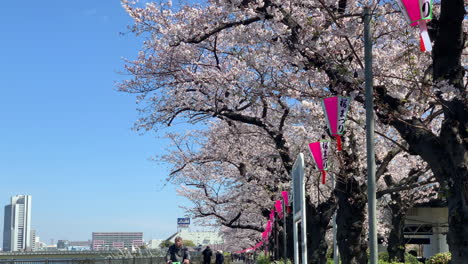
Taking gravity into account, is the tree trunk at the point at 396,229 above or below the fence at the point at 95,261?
above

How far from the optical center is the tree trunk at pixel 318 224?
607 inches

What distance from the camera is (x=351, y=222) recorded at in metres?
12.0

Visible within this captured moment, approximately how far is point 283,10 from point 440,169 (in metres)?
4.08

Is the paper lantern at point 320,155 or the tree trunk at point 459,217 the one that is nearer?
the tree trunk at point 459,217

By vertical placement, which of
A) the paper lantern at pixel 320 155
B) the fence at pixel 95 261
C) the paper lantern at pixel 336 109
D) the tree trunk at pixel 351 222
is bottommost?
the fence at pixel 95 261

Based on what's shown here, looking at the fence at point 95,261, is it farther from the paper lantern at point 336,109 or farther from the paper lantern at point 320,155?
the paper lantern at point 336,109

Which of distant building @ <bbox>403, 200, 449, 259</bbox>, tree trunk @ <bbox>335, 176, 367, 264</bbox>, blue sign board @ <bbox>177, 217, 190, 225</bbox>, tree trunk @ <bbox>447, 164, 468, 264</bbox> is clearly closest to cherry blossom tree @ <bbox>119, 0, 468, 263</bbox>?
tree trunk @ <bbox>447, 164, 468, 264</bbox>

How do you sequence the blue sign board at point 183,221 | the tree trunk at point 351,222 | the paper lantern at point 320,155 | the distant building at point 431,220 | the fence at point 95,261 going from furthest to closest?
the blue sign board at point 183,221 → the distant building at point 431,220 → the fence at point 95,261 → the tree trunk at point 351,222 → the paper lantern at point 320,155

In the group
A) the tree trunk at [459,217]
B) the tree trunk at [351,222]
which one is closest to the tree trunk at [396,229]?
the tree trunk at [351,222]

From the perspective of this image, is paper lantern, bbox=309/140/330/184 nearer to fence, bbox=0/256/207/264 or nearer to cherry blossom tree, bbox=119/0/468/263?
cherry blossom tree, bbox=119/0/468/263

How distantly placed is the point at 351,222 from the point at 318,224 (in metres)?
3.51

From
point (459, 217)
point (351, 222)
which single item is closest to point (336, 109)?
point (459, 217)

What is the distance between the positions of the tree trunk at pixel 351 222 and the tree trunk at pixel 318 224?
3156mm

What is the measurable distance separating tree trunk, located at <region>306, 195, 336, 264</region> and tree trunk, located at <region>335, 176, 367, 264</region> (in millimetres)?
3156
